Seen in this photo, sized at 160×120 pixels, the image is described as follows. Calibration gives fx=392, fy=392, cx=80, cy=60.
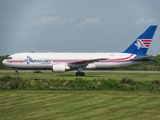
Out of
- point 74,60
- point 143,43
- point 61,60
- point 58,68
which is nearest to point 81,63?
point 74,60

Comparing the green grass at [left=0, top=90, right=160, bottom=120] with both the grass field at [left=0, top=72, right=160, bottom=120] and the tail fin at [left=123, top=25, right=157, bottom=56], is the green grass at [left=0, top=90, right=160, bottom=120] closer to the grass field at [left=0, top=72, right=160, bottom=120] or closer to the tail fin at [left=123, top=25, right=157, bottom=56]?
the grass field at [left=0, top=72, right=160, bottom=120]

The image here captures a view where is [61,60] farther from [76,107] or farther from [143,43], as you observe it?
[76,107]

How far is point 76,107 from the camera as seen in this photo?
22.3 meters

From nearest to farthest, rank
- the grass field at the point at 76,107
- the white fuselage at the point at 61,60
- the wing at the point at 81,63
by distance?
the grass field at the point at 76,107, the wing at the point at 81,63, the white fuselage at the point at 61,60

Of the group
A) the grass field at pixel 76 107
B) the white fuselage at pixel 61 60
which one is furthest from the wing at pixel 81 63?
the grass field at pixel 76 107

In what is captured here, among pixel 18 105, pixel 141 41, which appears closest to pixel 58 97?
pixel 18 105

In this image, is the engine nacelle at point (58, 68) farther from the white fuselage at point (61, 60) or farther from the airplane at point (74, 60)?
the white fuselage at point (61, 60)

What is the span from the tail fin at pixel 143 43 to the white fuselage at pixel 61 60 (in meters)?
1.75

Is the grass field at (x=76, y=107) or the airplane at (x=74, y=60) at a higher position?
the airplane at (x=74, y=60)

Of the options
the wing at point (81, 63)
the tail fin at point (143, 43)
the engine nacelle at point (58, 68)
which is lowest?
the engine nacelle at point (58, 68)

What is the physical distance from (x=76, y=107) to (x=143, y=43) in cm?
3752

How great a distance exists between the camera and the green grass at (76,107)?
771 inches

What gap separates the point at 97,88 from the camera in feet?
111

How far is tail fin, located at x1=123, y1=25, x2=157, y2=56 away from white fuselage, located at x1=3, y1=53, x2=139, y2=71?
5.74 feet
